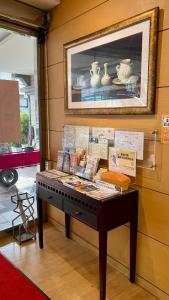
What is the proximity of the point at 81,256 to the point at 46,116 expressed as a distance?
1.61 meters

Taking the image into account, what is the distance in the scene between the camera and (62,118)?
8.15 ft


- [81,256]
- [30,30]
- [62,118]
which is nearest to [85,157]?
[62,118]

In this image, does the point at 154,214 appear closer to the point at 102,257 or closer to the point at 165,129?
the point at 102,257

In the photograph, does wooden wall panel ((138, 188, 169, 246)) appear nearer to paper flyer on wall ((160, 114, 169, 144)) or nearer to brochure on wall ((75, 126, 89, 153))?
paper flyer on wall ((160, 114, 169, 144))

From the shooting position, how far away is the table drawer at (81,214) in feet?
5.35

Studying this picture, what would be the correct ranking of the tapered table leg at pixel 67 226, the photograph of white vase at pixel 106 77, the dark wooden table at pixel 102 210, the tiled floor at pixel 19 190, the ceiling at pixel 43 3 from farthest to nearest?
1. the tiled floor at pixel 19 190
2. the tapered table leg at pixel 67 226
3. the ceiling at pixel 43 3
4. the photograph of white vase at pixel 106 77
5. the dark wooden table at pixel 102 210

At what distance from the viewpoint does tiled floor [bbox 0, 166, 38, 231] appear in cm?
279

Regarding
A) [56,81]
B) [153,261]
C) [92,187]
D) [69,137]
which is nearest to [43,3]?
[56,81]

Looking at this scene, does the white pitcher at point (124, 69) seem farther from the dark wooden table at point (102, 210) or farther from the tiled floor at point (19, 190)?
the tiled floor at point (19, 190)

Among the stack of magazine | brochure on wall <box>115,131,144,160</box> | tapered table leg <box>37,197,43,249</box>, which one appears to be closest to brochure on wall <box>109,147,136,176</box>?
brochure on wall <box>115,131,144,160</box>

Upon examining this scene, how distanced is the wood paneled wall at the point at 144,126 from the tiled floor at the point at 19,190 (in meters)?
0.91

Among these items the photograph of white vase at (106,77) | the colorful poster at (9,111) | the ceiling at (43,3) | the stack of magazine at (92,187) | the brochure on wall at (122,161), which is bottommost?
the stack of magazine at (92,187)

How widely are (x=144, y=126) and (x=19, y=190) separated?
1917mm

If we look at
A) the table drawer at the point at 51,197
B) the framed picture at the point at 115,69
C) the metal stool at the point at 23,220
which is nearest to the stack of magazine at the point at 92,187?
the table drawer at the point at 51,197
